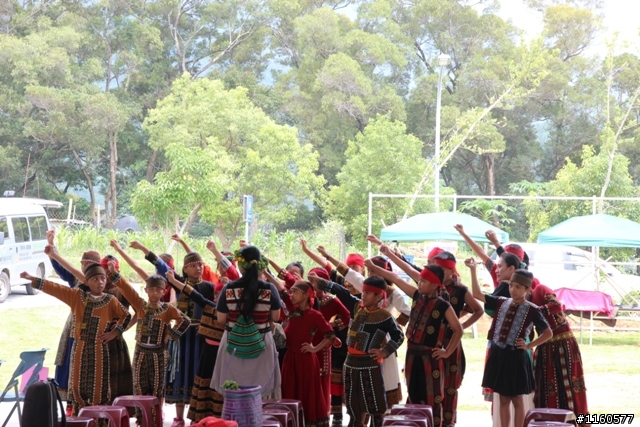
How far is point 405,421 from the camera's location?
178 inches

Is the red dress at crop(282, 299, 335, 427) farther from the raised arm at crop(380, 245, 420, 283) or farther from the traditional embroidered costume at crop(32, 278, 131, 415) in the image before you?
the traditional embroidered costume at crop(32, 278, 131, 415)

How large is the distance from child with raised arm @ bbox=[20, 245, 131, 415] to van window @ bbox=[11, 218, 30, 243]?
9.88 m

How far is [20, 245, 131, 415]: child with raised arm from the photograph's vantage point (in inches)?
223

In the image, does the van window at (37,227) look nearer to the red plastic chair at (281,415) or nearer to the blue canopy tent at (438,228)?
the blue canopy tent at (438,228)

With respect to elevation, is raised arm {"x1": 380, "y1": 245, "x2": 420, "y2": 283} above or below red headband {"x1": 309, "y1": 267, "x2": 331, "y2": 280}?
above

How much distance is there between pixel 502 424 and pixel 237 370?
5.28 ft

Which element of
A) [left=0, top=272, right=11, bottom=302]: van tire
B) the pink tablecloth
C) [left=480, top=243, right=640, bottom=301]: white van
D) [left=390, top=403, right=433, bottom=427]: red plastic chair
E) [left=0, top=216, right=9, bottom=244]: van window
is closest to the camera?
[left=390, top=403, right=433, bottom=427]: red plastic chair

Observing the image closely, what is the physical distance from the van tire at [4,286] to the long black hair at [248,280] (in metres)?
10.0

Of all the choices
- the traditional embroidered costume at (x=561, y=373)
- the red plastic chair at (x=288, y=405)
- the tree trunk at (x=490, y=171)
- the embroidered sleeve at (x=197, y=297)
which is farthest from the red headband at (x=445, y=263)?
the tree trunk at (x=490, y=171)

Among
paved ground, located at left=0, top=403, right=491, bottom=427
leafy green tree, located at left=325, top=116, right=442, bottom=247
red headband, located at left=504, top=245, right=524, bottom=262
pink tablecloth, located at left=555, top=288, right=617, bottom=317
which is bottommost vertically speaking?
paved ground, located at left=0, top=403, right=491, bottom=427

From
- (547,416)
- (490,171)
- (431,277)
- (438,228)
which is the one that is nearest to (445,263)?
(431,277)

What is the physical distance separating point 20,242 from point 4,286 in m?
0.95

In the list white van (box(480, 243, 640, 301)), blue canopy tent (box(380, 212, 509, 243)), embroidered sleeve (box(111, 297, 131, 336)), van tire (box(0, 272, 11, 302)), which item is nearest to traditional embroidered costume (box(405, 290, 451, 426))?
embroidered sleeve (box(111, 297, 131, 336))

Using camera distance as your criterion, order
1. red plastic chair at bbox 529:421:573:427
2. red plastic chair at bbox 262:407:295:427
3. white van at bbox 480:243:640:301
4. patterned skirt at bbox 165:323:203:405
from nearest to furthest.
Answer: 1. red plastic chair at bbox 529:421:573:427
2. red plastic chair at bbox 262:407:295:427
3. patterned skirt at bbox 165:323:203:405
4. white van at bbox 480:243:640:301
